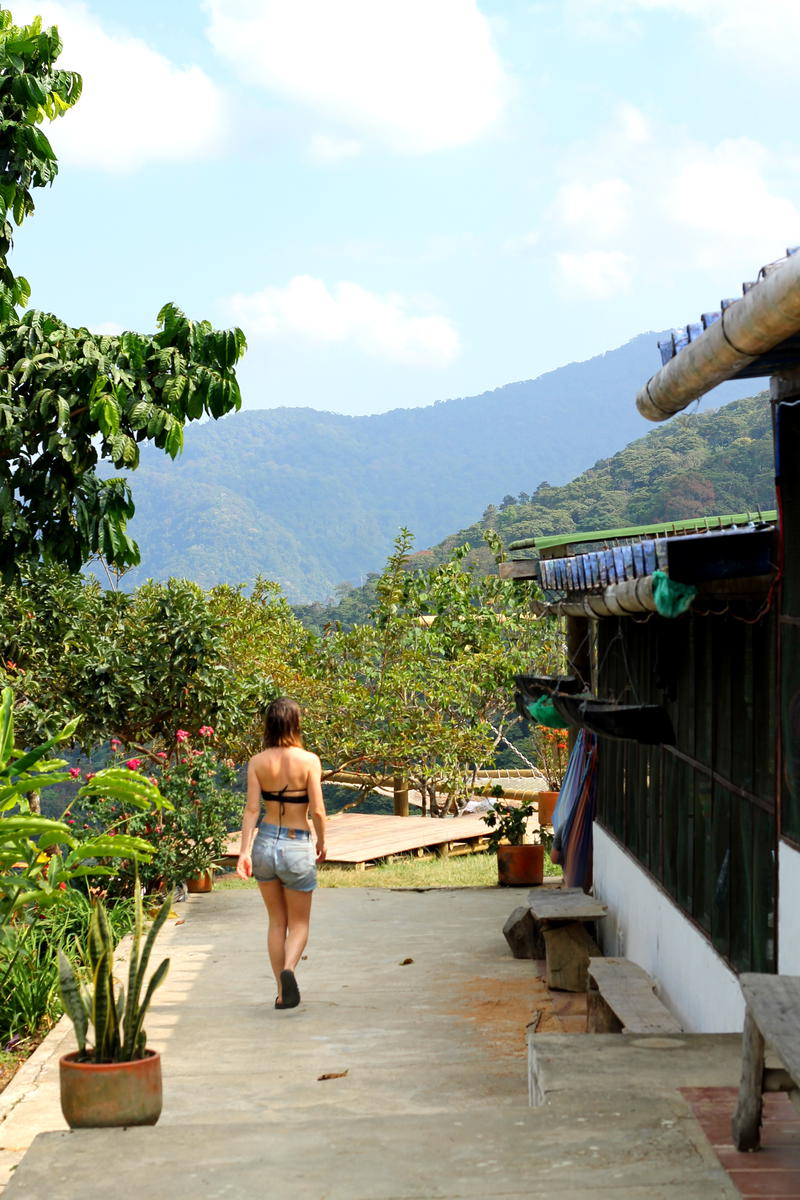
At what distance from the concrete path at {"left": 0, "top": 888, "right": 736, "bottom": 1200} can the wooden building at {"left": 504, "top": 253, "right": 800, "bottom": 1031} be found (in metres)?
0.79

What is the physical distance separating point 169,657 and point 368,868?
3743 millimetres

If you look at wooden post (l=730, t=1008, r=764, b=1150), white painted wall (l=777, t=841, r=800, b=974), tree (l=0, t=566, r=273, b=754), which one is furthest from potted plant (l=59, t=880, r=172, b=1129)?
tree (l=0, t=566, r=273, b=754)

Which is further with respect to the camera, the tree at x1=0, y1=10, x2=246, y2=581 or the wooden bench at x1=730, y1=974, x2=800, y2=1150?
the tree at x1=0, y1=10, x2=246, y2=581

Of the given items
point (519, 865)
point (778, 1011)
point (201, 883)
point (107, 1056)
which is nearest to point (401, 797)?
point (519, 865)

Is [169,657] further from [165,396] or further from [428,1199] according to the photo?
[428,1199]

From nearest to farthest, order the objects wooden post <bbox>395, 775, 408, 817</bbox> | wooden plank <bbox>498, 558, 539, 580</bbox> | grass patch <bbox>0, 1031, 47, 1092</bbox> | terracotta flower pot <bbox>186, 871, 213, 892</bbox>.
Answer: grass patch <bbox>0, 1031, 47, 1092</bbox> < wooden plank <bbox>498, 558, 539, 580</bbox> < terracotta flower pot <bbox>186, 871, 213, 892</bbox> < wooden post <bbox>395, 775, 408, 817</bbox>

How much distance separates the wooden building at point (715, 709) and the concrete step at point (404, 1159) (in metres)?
0.94

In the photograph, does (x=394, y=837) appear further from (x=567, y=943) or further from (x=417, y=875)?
(x=567, y=943)

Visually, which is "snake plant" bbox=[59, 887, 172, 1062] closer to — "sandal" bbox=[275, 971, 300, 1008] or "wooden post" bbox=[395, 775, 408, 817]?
"sandal" bbox=[275, 971, 300, 1008]

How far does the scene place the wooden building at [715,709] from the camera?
3.48m

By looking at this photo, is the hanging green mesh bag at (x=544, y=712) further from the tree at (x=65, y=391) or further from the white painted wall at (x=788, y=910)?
the white painted wall at (x=788, y=910)

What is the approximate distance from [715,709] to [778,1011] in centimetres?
241

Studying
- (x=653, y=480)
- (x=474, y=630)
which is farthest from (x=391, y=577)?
(x=653, y=480)

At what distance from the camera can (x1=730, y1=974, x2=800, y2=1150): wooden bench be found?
2902 millimetres
